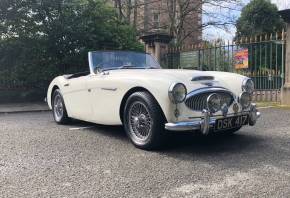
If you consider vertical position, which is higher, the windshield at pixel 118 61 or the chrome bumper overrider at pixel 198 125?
the windshield at pixel 118 61

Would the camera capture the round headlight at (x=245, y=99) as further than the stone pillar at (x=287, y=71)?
No

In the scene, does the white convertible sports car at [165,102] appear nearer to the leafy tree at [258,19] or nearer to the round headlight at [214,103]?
the round headlight at [214,103]

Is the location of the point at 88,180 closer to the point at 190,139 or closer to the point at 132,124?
the point at 132,124

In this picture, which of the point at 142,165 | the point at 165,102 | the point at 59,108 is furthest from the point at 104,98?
the point at 59,108

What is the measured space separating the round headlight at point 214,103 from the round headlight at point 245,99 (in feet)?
1.43

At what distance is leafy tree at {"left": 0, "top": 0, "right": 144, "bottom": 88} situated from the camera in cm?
1234

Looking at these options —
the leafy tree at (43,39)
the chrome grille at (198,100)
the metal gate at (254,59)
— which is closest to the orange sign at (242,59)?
the metal gate at (254,59)

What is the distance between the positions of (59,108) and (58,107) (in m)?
0.07

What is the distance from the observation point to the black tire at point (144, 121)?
14.6 feet

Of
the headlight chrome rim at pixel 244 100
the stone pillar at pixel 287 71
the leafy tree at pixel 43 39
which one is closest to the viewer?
the headlight chrome rim at pixel 244 100

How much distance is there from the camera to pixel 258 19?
25.0 meters

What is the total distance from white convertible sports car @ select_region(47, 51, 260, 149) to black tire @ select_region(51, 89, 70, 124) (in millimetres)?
1117

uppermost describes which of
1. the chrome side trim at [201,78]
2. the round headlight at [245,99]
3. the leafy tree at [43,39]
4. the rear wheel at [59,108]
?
the leafy tree at [43,39]

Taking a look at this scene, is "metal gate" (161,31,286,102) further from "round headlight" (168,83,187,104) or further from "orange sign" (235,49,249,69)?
"round headlight" (168,83,187,104)
